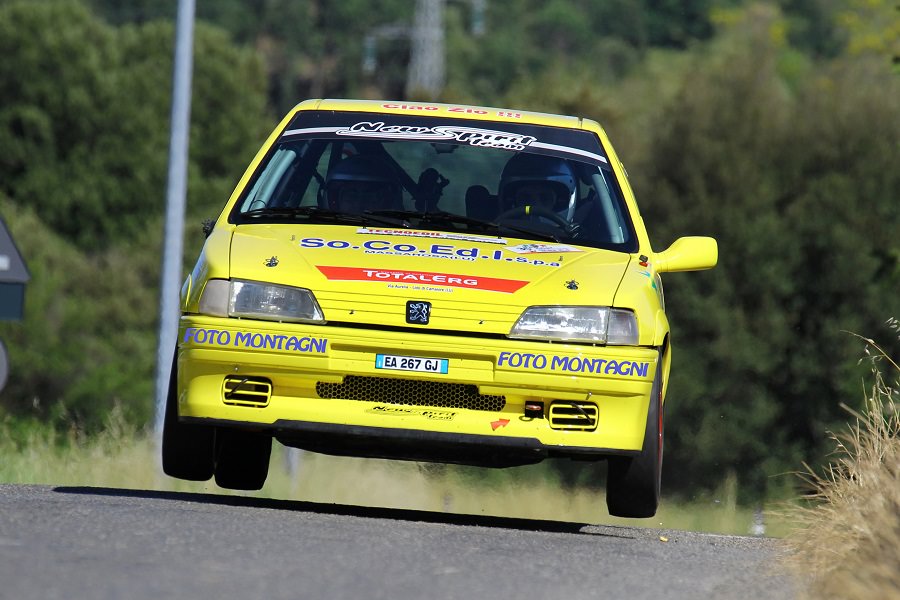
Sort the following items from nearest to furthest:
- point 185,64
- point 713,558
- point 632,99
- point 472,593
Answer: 1. point 472,593
2. point 713,558
3. point 185,64
4. point 632,99

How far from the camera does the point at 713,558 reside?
712 centimetres

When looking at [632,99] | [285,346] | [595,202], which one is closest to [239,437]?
[285,346]

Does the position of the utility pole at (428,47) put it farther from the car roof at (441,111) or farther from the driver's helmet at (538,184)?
the driver's helmet at (538,184)

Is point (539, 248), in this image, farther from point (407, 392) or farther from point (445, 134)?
point (445, 134)

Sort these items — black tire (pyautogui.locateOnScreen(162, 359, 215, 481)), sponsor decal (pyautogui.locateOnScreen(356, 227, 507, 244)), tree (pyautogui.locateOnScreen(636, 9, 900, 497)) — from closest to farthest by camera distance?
black tire (pyautogui.locateOnScreen(162, 359, 215, 481))
sponsor decal (pyautogui.locateOnScreen(356, 227, 507, 244))
tree (pyautogui.locateOnScreen(636, 9, 900, 497))

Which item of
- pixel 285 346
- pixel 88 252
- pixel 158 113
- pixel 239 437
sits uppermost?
pixel 285 346

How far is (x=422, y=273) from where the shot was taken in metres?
7.61

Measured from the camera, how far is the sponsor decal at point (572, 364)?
745 cm

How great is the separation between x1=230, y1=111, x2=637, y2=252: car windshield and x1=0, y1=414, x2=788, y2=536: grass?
9.78 ft

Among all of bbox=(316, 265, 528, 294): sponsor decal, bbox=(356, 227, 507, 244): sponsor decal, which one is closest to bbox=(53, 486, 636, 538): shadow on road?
bbox=(316, 265, 528, 294): sponsor decal

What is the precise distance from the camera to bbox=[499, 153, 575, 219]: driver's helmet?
8.80 meters

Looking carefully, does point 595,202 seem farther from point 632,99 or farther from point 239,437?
point 632,99

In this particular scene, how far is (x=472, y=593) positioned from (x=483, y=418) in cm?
192

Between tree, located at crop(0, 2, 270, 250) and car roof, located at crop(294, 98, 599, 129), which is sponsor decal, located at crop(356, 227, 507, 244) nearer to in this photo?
car roof, located at crop(294, 98, 599, 129)
